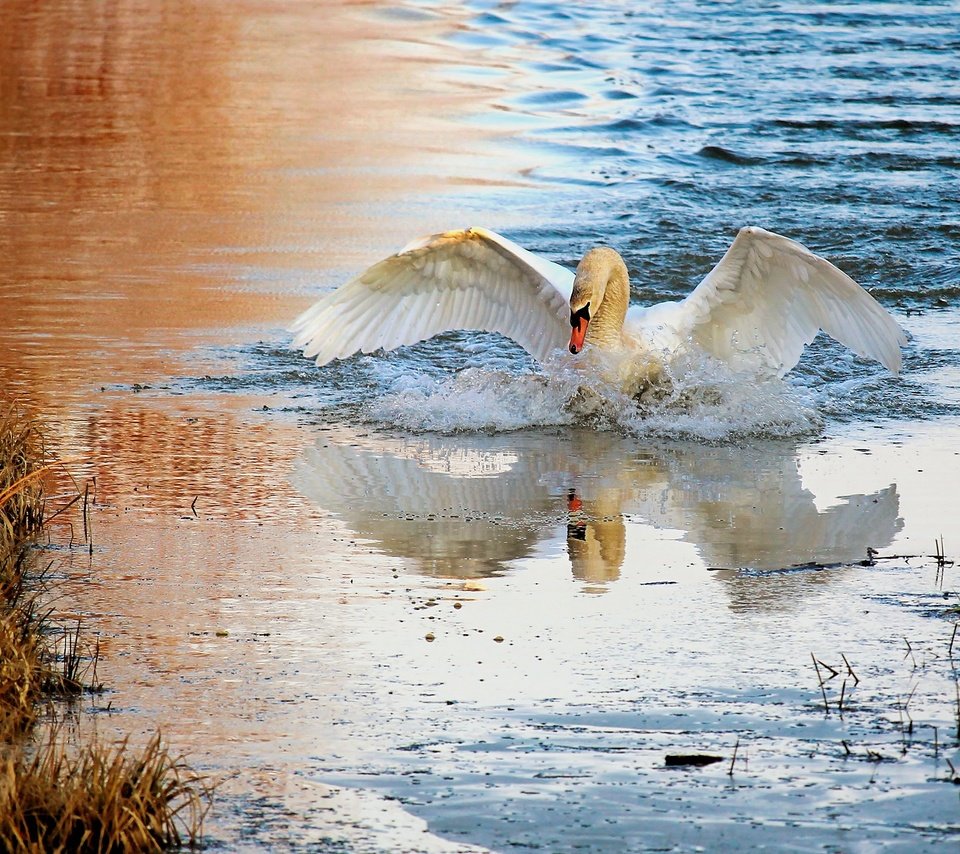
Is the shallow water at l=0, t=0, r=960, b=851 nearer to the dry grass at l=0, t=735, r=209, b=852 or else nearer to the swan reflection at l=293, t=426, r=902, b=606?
the swan reflection at l=293, t=426, r=902, b=606

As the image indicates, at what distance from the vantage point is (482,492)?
7.36m

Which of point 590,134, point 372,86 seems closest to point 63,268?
point 590,134

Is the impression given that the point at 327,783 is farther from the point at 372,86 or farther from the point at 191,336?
the point at 372,86

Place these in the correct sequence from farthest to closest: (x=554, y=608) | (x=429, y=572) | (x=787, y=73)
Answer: (x=787, y=73), (x=429, y=572), (x=554, y=608)

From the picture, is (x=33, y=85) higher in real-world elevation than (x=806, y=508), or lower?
higher

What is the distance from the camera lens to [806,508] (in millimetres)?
7039

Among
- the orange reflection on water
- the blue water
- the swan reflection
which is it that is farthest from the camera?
the orange reflection on water

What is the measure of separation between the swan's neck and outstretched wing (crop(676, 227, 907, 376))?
351 mm

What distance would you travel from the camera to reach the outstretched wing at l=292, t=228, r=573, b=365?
9547 mm

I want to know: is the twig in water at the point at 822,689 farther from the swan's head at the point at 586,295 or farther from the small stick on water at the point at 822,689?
the swan's head at the point at 586,295

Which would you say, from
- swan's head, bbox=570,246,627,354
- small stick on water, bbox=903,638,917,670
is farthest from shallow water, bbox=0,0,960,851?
swan's head, bbox=570,246,627,354

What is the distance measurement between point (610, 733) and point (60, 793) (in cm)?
145

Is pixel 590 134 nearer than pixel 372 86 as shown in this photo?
Yes

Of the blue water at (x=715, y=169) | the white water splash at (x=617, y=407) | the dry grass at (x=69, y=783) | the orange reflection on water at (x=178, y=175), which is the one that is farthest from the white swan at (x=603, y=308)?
the dry grass at (x=69, y=783)
